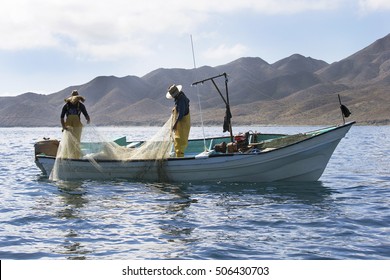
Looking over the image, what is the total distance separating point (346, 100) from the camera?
180 metres

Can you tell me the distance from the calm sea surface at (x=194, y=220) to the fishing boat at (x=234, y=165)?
1.19 ft

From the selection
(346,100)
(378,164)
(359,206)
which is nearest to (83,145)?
(359,206)

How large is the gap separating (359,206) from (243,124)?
545ft

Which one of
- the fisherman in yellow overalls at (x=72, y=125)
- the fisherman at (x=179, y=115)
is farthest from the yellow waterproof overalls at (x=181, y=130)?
the fisherman in yellow overalls at (x=72, y=125)

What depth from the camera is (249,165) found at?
47.6ft

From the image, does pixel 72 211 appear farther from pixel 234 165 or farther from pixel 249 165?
pixel 249 165

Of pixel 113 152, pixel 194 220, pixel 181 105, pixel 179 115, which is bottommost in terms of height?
pixel 194 220

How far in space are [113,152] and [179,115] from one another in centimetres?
257

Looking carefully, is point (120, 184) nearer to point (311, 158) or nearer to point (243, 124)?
point (311, 158)

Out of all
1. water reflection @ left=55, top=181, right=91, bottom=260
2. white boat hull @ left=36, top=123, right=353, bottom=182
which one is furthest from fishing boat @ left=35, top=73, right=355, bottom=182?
water reflection @ left=55, top=181, right=91, bottom=260

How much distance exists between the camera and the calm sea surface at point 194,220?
27.1ft

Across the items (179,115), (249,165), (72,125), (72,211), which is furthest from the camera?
(72,125)

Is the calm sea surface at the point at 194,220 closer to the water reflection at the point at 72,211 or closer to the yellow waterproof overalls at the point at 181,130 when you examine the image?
the water reflection at the point at 72,211

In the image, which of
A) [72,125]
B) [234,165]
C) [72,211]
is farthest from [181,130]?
[72,211]
